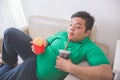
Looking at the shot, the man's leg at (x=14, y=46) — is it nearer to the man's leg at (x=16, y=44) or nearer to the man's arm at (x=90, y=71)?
the man's leg at (x=16, y=44)

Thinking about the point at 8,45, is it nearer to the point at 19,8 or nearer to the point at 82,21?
the point at 82,21

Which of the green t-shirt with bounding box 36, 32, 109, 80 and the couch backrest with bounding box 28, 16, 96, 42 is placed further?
the couch backrest with bounding box 28, 16, 96, 42

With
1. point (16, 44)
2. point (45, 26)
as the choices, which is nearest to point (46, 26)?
point (45, 26)

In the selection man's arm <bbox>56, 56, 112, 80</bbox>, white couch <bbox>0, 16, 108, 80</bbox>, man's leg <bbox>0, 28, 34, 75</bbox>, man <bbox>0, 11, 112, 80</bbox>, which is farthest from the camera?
white couch <bbox>0, 16, 108, 80</bbox>

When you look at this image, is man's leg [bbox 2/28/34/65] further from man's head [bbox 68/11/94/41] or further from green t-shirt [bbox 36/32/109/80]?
man's head [bbox 68/11/94/41]

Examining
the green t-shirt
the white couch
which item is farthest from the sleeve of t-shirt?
the white couch

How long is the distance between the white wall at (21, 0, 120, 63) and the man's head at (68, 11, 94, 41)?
259 mm

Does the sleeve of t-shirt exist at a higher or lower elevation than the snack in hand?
lower

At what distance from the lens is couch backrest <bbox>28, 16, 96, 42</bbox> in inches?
67.9

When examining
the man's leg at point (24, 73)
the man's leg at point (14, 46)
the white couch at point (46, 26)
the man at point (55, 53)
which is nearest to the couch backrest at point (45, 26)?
the white couch at point (46, 26)

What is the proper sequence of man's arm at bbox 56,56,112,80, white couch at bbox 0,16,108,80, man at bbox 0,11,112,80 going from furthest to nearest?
white couch at bbox 0,16,108,80
man at bbox 0,11,112,80
man's arm at bbox 56,56,112,80

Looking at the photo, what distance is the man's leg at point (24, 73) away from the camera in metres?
1.44

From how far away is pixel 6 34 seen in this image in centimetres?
157

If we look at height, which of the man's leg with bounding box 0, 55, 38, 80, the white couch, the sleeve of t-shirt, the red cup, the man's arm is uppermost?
the white couch
